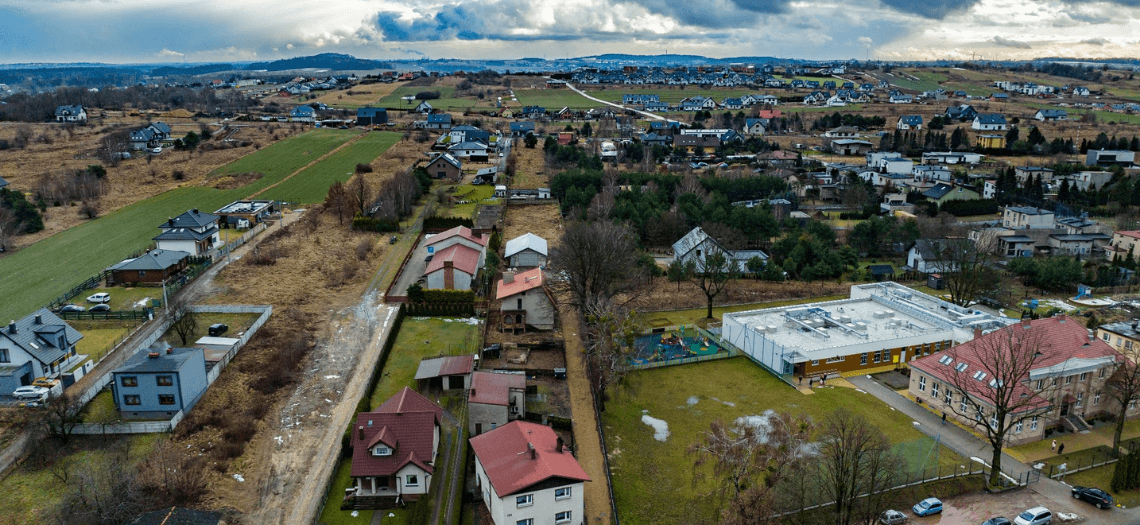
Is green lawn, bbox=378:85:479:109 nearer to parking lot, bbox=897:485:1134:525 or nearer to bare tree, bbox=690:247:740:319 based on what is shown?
bare tree, bbox=690:247:740:319

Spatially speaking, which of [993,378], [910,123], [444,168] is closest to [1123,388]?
[993,378]

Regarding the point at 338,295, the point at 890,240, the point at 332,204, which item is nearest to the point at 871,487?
the point at 338,295

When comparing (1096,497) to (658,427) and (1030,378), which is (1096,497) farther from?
(658,427)

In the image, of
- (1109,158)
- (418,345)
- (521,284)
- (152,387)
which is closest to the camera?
(152,387)

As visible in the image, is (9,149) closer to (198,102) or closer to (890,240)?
(198,102)

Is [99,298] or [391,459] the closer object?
[391,459]

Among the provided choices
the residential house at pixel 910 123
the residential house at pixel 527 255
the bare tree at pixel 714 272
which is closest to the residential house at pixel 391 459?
the bare tree at pixel 714 272

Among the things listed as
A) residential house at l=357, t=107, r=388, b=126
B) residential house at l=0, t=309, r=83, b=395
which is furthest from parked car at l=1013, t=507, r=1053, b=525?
residential house at l=357, t=107, r=388, b=126
